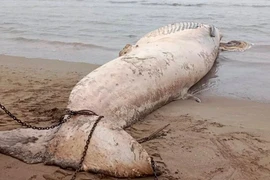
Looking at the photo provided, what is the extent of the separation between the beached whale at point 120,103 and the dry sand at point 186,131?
4.8 inches

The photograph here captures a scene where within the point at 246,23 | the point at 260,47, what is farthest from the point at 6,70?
the point at 246,23

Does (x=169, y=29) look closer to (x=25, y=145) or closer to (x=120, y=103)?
(x=120, y=103)

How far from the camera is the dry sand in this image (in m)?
3.40

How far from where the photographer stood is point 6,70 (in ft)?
23.7

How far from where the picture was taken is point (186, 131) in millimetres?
4398

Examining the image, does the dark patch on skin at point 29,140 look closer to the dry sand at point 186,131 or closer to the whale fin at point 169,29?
the dry sand at point 186,131

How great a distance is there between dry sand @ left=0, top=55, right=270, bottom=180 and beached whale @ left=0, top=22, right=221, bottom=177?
0.12 metres

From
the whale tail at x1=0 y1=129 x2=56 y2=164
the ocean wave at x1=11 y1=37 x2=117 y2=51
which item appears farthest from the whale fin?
the whale tail at x1=0 y1=129 x2=56 y2=164

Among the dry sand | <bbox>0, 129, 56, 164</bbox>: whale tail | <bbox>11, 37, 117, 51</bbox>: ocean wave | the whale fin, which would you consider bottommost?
<bbox>11, 37, 117, 51</bbox>: ocean wave

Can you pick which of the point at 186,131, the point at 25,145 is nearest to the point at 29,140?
the point at 25,145

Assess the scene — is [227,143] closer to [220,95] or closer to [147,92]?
[147,92]

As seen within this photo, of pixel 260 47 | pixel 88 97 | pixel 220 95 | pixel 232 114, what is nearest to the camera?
pixel 88 97

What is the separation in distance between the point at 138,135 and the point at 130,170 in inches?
44.8

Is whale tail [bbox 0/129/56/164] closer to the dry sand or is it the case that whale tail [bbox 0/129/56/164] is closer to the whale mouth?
the dry sand
